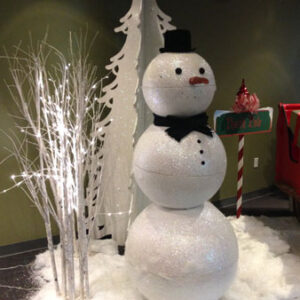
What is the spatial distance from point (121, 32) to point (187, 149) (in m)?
1.24

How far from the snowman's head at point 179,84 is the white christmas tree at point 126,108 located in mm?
615

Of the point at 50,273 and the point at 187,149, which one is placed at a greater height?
the point at 187,149

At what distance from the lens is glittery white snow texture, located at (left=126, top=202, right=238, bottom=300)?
5.31 feet

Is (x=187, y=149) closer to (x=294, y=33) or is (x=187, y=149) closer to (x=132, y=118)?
(x=132, y=118)

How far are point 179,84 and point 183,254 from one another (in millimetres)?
765

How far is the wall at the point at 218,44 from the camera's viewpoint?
2.29 metres

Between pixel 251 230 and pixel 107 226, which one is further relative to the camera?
pixel 251 230

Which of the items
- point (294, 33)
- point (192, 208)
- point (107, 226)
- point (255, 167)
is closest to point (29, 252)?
point (107, 226)

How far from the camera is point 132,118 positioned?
7.82 ft

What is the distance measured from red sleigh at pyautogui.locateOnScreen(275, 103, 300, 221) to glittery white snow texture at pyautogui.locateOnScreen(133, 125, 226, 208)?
133 centimetres

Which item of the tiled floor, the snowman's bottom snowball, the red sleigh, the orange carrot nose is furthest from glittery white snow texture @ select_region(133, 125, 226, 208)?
the red sleigh

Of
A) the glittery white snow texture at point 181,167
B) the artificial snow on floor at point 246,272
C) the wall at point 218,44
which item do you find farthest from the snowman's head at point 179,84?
the artificial snow on floor at point 246,272

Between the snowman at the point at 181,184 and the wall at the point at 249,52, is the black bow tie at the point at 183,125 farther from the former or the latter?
the wall at the point at 249,52

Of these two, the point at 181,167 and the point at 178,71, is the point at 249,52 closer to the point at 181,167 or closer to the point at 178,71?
the point at 178,71
